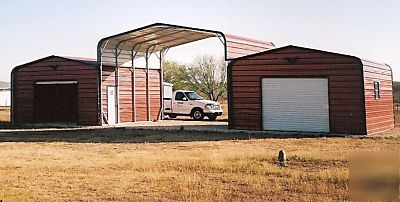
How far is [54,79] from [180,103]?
7681 mm

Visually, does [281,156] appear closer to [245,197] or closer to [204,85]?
[245,197]

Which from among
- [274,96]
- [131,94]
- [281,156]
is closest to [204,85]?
[131,94]

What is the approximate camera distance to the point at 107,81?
948 inches

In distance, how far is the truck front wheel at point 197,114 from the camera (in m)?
27.7

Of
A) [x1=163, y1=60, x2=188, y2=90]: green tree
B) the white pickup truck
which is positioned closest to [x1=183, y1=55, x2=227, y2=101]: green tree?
[x1=163, y1=60, x2=188, y2=90]: green tree

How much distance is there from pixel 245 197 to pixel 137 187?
2043 mm

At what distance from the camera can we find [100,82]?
2345 cm

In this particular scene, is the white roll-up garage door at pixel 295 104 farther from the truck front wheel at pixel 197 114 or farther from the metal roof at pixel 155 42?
the truck front wheel at pixel 197 114

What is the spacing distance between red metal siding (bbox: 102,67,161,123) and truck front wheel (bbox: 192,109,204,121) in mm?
2149

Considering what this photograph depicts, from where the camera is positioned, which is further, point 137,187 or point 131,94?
point 131,94

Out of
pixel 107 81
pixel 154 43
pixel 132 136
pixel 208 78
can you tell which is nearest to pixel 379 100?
pixel 132 136

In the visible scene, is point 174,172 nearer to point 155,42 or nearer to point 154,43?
point 155,42

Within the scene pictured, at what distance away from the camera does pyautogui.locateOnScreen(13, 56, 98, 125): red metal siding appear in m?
23.6

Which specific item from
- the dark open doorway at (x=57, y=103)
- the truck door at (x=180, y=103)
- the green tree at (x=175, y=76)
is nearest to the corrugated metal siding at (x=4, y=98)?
the green tree at (x=175, y=76)
